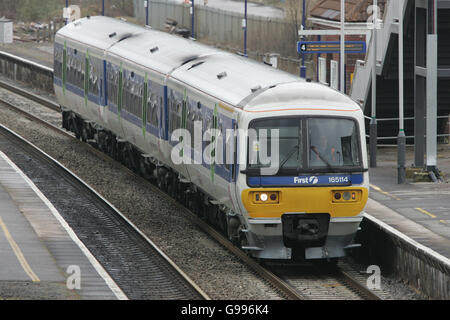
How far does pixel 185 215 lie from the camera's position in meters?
23.5

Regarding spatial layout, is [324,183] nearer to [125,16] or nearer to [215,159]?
[215,159]

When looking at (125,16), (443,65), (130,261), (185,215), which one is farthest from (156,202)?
(125,16)

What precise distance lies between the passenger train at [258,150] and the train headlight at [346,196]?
0.05 ft

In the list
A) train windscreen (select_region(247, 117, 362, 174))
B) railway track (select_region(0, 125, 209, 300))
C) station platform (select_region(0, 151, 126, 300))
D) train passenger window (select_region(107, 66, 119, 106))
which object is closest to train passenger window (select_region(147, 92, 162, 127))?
railway track (select_region(0, 125, 209, 300))

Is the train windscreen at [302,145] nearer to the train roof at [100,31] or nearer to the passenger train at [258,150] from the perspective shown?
the passenger train at [258,150]

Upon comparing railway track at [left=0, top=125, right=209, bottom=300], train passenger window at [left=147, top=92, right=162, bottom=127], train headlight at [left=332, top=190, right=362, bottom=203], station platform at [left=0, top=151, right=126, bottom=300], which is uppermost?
train passenger window at [left=147, top=92, right=162, bottom=127]

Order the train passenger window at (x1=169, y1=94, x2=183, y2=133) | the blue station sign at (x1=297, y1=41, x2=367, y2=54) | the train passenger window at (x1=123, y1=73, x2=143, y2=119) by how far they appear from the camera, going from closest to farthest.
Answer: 1. the train passenger window at (x1=169, y1=94, x2=183, y2=133)
2. the train passenger window at (x1=123, y1=73, x2=143, y2=119)
3. the blue station sign at (x1=297, y1=41, x2=367, y2=54)

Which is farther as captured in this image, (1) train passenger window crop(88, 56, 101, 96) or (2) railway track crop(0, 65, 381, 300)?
(1) train passenger window crop(88, 56, 101, 96)

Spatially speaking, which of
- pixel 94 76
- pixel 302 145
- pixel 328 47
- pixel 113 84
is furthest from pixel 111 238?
pixel 328 47

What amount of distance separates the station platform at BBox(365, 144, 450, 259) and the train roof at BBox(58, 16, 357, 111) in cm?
280

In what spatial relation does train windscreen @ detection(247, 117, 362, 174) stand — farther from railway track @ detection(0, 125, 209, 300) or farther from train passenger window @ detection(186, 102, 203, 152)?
train passenger window @ detection(186, 102, 203, 152)

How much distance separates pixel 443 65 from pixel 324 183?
13.4m

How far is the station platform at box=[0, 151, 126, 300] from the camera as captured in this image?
52.9 ft

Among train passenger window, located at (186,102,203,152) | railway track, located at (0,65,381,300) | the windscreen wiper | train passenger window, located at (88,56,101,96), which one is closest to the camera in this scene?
railway track, located at (0,65,381,300)
